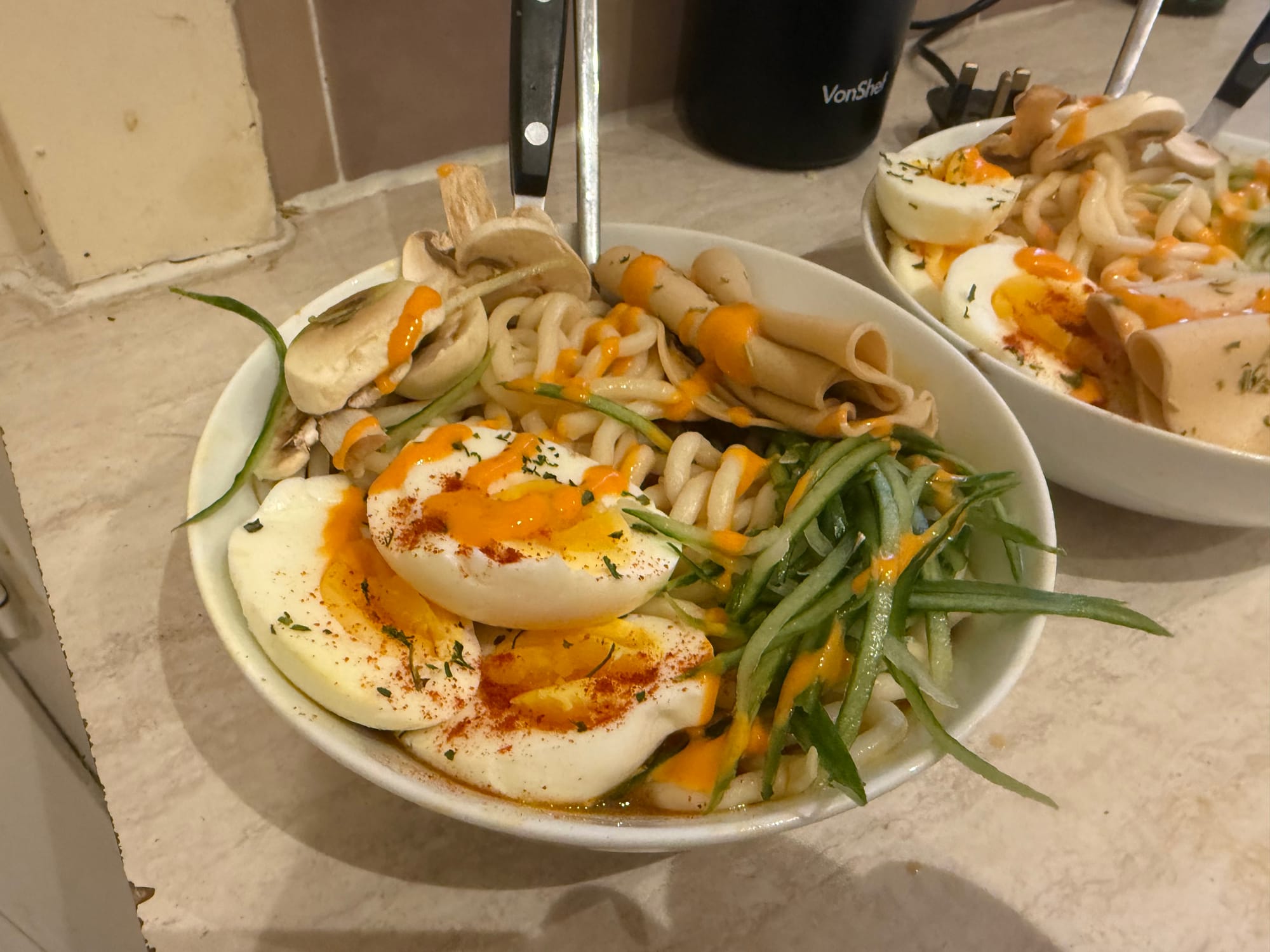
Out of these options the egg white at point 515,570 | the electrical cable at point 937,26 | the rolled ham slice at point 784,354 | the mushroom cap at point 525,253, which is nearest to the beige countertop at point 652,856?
the egg white at point 515,570

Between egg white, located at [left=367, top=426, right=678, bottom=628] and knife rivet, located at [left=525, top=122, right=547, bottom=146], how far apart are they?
15.9 inches

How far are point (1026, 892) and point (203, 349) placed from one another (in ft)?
3.85

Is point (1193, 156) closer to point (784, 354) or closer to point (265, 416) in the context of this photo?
point (784, 354)

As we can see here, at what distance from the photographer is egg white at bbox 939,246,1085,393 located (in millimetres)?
970

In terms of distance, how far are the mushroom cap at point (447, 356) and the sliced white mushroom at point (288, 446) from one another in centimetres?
10

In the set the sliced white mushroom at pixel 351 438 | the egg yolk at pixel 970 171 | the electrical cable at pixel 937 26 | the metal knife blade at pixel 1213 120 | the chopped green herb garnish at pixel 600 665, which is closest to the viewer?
the chopped green herb garnish at pixel 600 665

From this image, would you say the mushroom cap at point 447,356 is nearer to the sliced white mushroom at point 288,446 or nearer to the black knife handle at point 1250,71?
the sliced white mushroom at point 288,446

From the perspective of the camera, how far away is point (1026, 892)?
2.47ft

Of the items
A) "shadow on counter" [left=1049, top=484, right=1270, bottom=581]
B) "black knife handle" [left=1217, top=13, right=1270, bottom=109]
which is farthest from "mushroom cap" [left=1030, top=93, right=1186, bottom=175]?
"shadow on counter" [left=1049, top=484, right=1270, bottom=581]

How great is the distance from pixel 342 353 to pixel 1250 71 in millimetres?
1328

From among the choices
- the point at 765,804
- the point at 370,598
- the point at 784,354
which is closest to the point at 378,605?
the point at 370,598

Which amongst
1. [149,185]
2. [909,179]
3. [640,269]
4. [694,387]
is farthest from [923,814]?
[149,185]

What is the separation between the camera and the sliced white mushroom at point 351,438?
2.55 feet

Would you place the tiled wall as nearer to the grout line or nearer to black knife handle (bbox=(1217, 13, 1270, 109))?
the grout line
